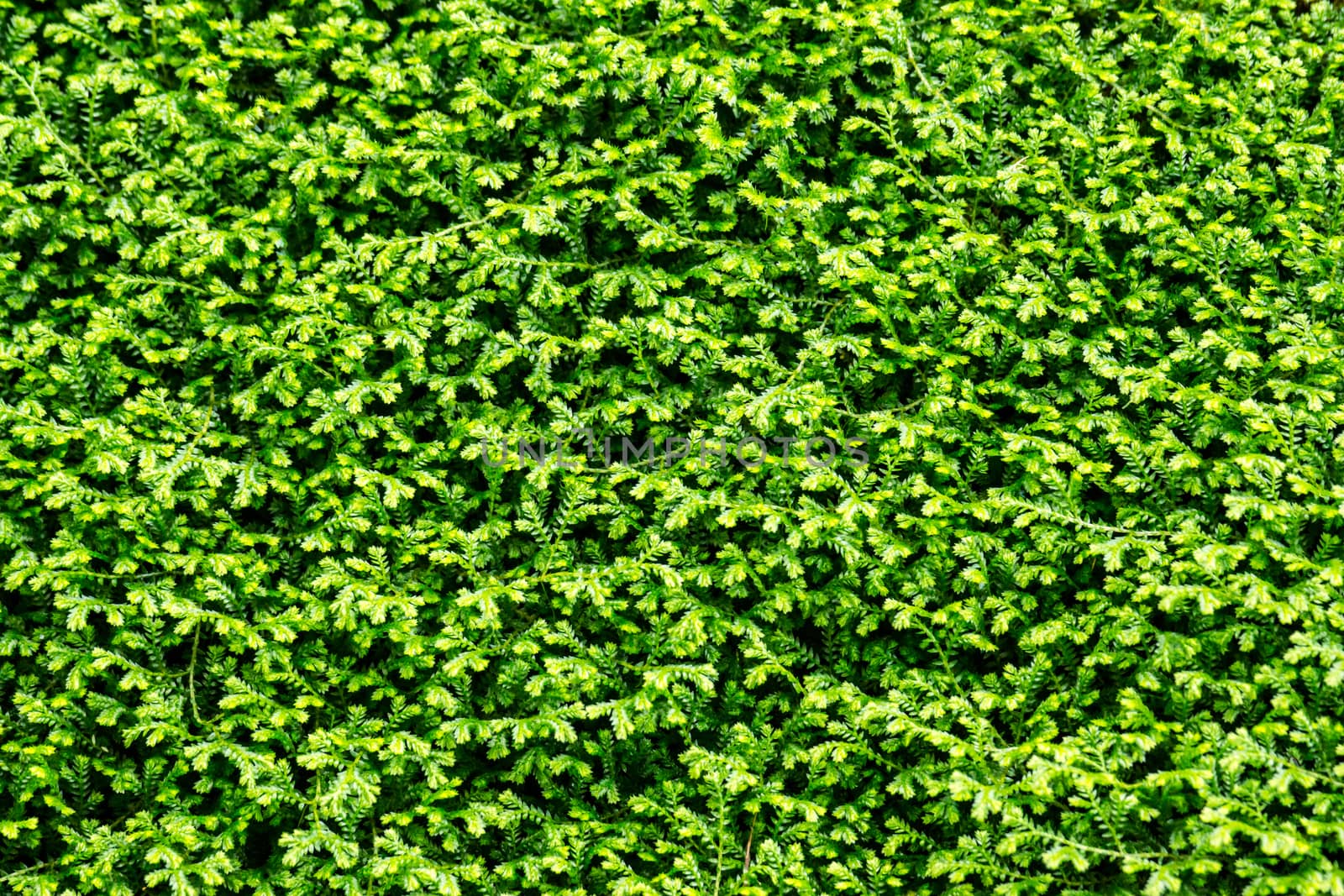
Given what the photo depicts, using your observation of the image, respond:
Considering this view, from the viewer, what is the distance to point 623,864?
9.08 ft

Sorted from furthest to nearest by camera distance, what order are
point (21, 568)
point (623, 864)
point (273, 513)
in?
point (273, 513)
point (21, 568)
point (623, 864)

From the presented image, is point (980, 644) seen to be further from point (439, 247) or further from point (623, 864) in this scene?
point (439, 247)

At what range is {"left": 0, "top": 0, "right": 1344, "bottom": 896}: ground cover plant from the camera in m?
2.79

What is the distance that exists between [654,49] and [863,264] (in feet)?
3.61

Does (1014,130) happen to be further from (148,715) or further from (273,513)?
(148,715)

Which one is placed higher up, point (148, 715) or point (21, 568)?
point (21, 568)

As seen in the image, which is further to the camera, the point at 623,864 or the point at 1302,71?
the point at 1302,71

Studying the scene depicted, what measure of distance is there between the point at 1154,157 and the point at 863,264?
120cm

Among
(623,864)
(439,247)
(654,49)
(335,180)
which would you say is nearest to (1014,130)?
(654,49)

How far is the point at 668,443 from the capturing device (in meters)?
3.15

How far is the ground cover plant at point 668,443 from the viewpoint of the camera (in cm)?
279

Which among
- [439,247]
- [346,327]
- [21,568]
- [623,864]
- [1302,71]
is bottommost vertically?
[623,864]

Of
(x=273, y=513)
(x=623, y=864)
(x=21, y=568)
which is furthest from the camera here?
(x=273, y=513)

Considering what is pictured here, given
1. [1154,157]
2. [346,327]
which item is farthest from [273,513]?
[1154,157]
